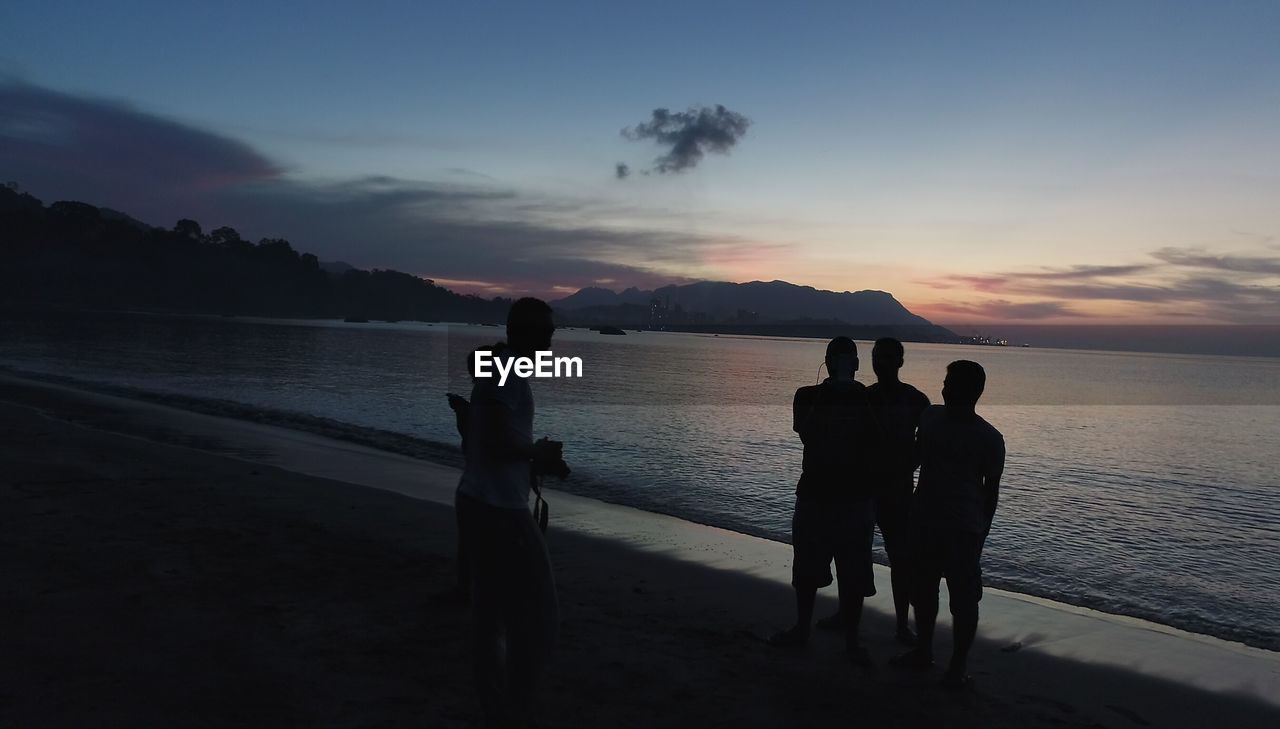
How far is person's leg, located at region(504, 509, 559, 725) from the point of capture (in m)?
3.34

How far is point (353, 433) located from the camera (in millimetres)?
19109

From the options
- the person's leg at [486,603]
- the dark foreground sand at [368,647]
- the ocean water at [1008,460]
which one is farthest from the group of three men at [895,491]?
the ocean water at [1008,460]

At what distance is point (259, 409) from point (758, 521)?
57.2ft

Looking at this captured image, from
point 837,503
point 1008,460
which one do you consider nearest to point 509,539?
point 837,503

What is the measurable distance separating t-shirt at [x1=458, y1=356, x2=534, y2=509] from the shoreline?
6.79 m

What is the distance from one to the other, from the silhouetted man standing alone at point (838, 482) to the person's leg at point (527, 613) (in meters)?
2.07

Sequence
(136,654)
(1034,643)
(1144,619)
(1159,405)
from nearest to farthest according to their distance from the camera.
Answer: (136,654) → (1034,643) → (1144,619) → (1159,405)

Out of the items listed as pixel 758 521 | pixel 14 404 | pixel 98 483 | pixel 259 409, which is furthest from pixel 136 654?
pixel 259 409

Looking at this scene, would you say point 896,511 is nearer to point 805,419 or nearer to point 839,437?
point 839,437

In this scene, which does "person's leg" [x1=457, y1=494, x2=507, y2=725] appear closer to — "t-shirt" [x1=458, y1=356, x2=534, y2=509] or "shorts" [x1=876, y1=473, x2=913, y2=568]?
"t-shirt" [x1=458, y1=356, x2=534, y2=509]

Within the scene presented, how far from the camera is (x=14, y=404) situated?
18.1 meters

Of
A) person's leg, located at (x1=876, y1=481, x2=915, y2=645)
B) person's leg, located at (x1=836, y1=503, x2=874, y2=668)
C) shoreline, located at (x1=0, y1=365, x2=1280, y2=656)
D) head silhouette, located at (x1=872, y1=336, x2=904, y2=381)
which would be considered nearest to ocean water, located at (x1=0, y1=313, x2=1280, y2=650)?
shoreline, located at (x1=0, y1=365, x2=1280, y2=656)

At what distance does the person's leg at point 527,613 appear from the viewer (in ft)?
10.9

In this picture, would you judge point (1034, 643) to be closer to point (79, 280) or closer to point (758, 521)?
point (758, 521)
